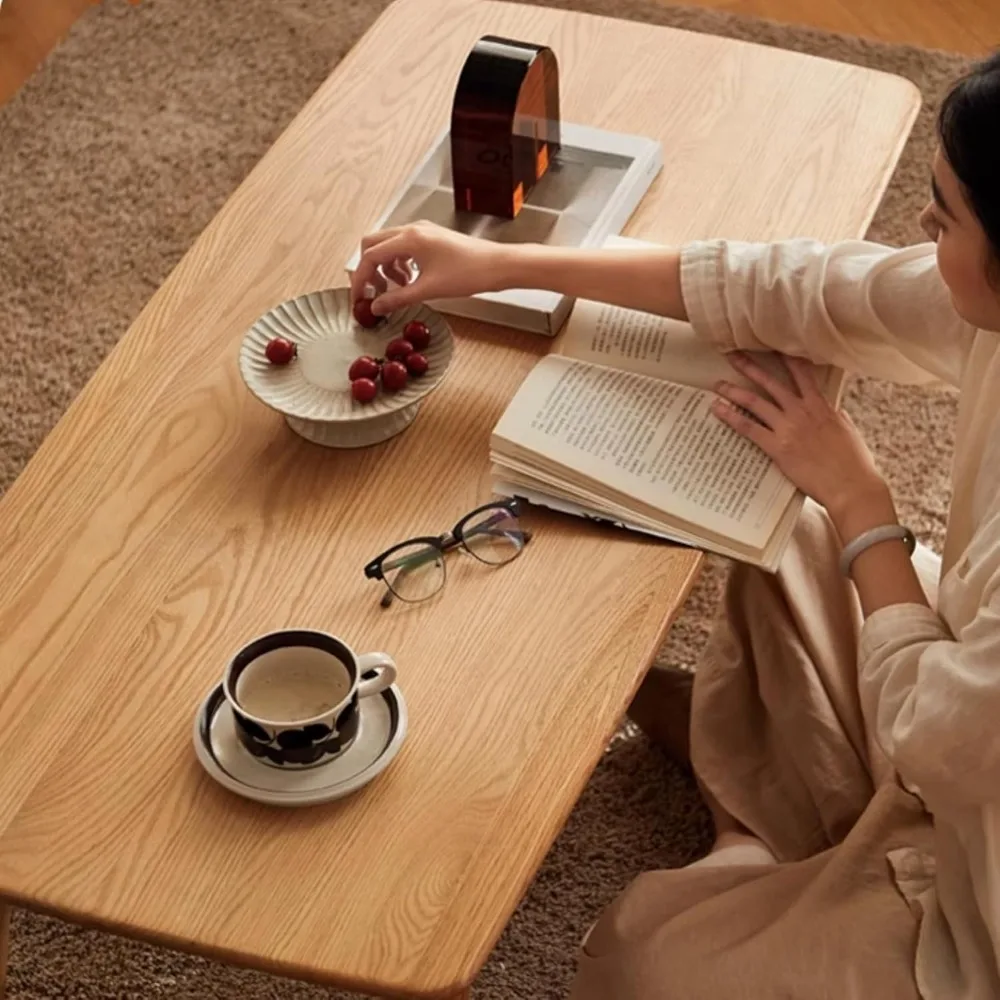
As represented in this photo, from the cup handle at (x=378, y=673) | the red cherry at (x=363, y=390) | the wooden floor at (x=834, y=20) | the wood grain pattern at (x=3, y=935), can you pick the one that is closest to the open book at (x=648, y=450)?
the red cherry at (x=363, y=390)

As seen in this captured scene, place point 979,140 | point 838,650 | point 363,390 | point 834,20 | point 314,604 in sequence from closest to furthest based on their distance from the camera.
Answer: point 979,140 → point 314,604 → point 363,390 → point 838,650 → point 834,20

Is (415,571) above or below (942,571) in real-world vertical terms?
above

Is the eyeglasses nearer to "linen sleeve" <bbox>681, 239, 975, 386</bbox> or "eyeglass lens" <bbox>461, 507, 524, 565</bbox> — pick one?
"eyeglass lens" <bbox>461, 507, 524, 565</bbox>

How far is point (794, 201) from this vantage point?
1527 mm

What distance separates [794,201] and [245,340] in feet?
1.79

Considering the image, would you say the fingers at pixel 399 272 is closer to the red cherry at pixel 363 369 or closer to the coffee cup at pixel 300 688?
the red cherry at pixel 363 369

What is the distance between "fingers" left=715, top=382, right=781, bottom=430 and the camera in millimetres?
1286

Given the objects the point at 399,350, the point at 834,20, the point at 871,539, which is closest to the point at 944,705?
the point at 871,539

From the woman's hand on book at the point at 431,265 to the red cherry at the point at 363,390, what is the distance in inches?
3.4

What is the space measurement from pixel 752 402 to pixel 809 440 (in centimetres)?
6

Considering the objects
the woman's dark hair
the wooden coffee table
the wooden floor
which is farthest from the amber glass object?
the wooden floor

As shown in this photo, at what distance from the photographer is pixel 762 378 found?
1320 mm

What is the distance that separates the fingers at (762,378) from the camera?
1.30m

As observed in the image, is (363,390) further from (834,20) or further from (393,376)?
(834,20)
